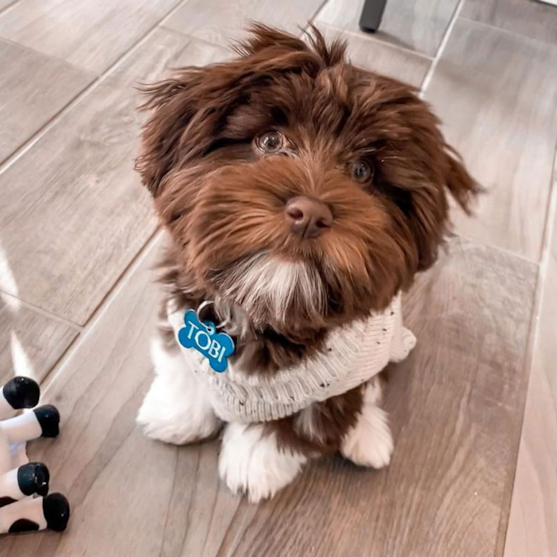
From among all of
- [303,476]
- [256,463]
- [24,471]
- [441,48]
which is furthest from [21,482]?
[441,48]

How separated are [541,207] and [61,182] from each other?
137cm

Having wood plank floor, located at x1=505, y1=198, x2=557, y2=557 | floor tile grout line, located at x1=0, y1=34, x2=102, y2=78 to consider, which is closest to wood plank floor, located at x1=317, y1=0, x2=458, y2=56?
floor tile grout line, located at x1=0, y1=34, x2=102, y2=78

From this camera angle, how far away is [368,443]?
1.38 meters

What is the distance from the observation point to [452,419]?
1.54m

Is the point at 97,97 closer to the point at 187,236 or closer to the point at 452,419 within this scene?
the point at 187,236

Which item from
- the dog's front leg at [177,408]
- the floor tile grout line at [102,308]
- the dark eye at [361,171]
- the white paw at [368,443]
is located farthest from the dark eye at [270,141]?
the floor tile grout line at [102,308]

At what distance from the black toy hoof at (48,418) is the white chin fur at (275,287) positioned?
573 millimetres

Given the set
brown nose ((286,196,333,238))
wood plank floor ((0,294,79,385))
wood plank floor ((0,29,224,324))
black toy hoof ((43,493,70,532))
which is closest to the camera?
brown nose ((286,196,333,238))

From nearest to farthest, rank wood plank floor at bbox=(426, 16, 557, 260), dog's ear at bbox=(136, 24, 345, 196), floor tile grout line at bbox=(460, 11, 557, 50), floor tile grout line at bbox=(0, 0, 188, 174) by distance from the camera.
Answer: dog's ear at bbox=(136, 24, 345, 196) → floor tile grout line at bbox=(0, 0, 188, 174) → wood plank floor at bbox=(426, 16, 557, 260) → floor tile grout line at bbox=(460, 11, 557, 50)

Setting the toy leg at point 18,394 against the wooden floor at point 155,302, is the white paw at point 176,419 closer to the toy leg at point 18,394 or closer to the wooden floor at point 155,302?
the wooden floor at point 155,302

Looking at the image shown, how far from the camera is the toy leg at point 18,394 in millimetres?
1250

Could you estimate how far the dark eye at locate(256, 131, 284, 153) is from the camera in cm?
102

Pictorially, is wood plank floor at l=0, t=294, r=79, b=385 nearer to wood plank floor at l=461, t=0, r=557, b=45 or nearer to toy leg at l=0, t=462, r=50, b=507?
toy leg at l=0, t=462, r=50, b=507

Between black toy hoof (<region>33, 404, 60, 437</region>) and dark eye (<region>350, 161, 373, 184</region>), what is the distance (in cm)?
74
